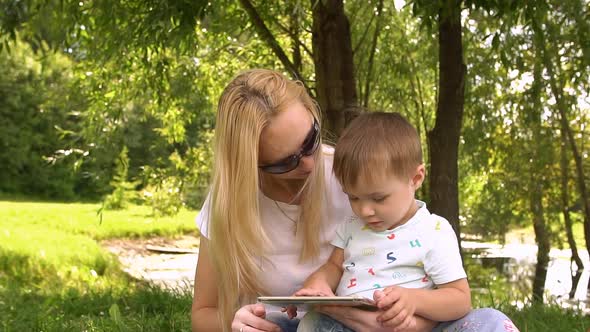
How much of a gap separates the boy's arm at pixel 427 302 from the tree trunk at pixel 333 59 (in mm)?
2628

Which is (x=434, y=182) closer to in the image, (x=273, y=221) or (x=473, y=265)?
(x=273, y=221)

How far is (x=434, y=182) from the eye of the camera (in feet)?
16.0

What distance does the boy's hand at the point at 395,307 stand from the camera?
1.88 meters

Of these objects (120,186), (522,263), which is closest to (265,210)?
(120,186)

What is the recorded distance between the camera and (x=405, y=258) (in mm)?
2074

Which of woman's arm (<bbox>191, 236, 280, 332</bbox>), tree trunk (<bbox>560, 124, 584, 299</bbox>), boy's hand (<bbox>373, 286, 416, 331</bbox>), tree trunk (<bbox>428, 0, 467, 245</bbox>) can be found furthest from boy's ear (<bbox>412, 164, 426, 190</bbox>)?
tree trunk (<bbox>560, 124, 584, 299</bbox>)

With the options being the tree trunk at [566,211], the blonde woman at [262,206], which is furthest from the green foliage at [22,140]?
the blonde woman at [262,206]

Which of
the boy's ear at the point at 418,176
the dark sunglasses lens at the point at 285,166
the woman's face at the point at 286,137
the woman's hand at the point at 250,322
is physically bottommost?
the woman's hand at the point at 250,322

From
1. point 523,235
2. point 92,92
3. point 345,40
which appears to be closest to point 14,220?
point 92,92

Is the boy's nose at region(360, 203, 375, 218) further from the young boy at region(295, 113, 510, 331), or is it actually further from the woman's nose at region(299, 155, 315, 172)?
the woman's nose at region(299, 155, 315, 172)

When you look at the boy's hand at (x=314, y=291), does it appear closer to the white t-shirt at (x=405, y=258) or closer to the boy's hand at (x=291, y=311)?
the white t-shirt at (x=405, y=258)

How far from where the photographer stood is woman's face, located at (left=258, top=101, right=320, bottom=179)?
6.98 ft

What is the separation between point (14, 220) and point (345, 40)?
37.7ft

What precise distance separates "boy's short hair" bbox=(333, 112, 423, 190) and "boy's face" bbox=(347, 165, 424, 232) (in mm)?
17
